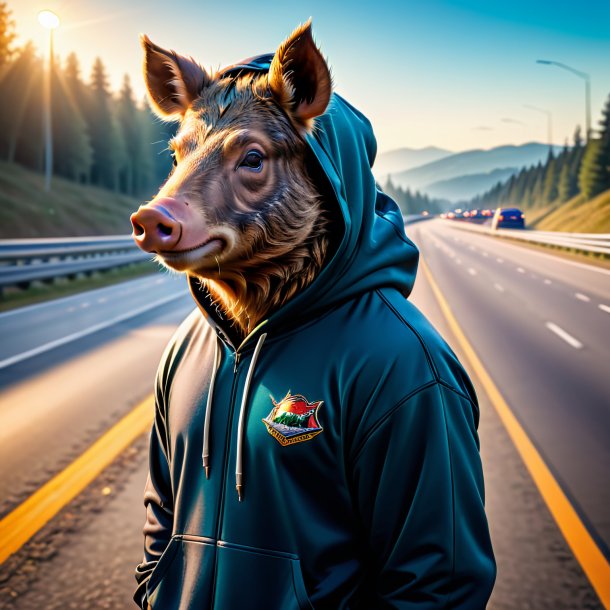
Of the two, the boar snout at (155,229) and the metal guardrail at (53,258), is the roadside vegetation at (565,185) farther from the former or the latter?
the metal guardrail at (53,258)

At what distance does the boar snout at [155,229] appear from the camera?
1341mm

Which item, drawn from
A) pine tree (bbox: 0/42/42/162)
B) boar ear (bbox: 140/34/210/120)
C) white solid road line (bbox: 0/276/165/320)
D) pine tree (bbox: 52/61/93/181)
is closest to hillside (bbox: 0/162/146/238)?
pine tree (bbox: 52/61/93/181)

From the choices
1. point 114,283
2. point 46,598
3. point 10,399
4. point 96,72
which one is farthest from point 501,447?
point 96,72

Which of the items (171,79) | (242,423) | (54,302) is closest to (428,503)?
(242,423)

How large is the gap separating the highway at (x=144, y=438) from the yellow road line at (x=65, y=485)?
86mm

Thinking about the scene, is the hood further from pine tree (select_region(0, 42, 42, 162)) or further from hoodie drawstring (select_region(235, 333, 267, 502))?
pine tree (select_region(0, 42, 42, 162))

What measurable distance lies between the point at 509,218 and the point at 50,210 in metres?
37.6

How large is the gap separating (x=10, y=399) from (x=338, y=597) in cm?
630

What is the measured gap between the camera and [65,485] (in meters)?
4.63

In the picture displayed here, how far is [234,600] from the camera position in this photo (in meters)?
1.50

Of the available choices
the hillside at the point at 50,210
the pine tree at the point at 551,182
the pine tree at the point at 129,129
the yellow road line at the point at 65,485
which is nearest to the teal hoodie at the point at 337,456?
the yellow road line at the point at 65,485

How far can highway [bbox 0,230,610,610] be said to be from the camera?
3383 millimetres

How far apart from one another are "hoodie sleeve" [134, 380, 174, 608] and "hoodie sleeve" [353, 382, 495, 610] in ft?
2.37

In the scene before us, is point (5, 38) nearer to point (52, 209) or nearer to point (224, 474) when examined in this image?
point (52, 209)
